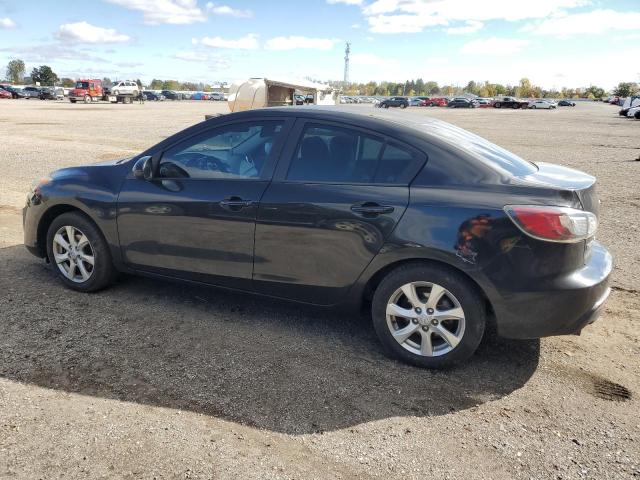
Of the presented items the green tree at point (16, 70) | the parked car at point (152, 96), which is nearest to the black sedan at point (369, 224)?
the parked car at point (152, 96)

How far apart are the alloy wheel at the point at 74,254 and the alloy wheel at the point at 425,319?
2.68 m

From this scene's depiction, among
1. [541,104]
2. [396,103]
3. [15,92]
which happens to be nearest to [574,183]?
[396,103]

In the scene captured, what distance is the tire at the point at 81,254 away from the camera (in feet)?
14.6

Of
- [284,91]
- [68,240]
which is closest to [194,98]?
[284,91]

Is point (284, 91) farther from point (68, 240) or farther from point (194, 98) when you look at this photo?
point (194, 98)

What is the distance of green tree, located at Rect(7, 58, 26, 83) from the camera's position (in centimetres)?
13838

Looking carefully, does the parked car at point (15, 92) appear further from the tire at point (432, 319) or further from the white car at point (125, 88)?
the tire at point (432, 319)

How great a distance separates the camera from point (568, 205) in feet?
10.4

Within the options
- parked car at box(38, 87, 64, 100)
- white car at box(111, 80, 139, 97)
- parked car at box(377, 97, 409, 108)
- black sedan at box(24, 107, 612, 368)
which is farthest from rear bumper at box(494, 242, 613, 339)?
parked car at box(38, 87, 64, 100)

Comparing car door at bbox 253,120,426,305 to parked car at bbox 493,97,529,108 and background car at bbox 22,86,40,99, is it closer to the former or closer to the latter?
background car at bbox 22,86,40,99

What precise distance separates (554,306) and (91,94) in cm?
6537

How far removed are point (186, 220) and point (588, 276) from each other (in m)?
2.82

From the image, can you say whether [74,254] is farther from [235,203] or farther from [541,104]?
[541,104]

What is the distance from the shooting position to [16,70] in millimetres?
139000
